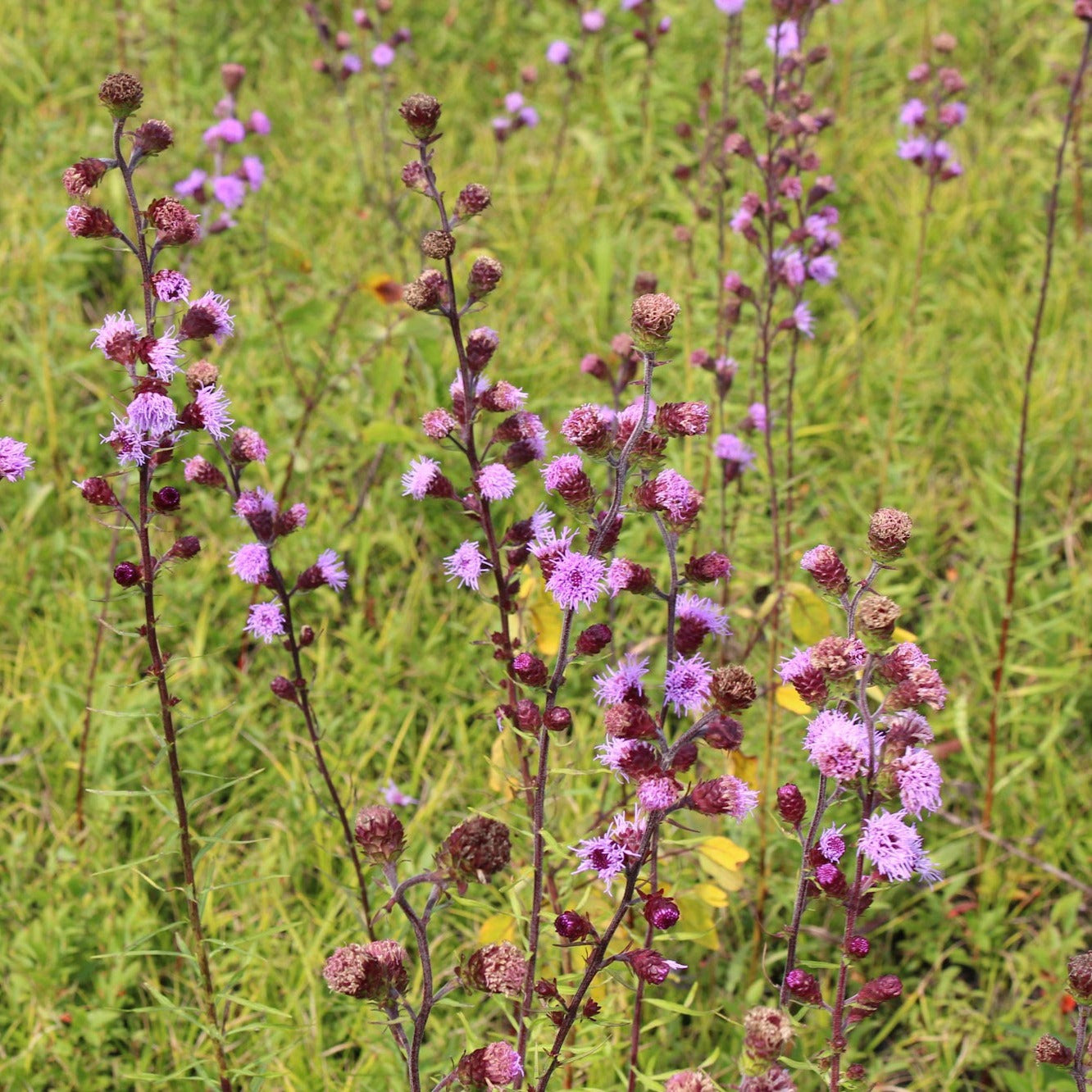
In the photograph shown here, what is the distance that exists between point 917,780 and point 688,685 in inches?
15.0

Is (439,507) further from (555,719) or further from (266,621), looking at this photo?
(555,719)

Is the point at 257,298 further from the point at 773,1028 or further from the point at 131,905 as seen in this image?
the point at 773,1028

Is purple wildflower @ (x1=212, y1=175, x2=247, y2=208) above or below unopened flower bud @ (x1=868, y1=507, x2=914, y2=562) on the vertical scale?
above

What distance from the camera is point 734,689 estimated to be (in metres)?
1.67

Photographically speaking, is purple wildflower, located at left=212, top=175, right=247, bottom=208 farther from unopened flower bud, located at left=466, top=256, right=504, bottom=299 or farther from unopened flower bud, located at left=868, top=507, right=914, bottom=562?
unopened flower bud, located at left=868, top=507, right=914, bottom=562

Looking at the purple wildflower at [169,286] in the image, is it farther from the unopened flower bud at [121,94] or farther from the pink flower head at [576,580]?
the pink flower head at [576,580]

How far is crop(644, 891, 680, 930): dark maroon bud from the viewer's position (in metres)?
1.73

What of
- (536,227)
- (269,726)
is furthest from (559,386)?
(269,726)

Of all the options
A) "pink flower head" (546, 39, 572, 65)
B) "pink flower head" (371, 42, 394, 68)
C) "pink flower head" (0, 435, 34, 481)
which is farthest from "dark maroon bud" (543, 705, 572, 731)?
"pink flower head" (546, 39, 572, 65)

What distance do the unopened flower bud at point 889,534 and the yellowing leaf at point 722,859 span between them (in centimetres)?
84

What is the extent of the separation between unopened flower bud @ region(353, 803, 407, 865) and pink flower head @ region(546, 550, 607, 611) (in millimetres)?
405

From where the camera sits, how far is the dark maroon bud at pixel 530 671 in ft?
6.20

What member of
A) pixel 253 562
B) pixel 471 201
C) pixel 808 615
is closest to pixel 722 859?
pixel 808 615

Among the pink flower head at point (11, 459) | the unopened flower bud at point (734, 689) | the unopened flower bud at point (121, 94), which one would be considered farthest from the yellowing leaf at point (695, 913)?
the unopened flower bud at point (121, 94)
